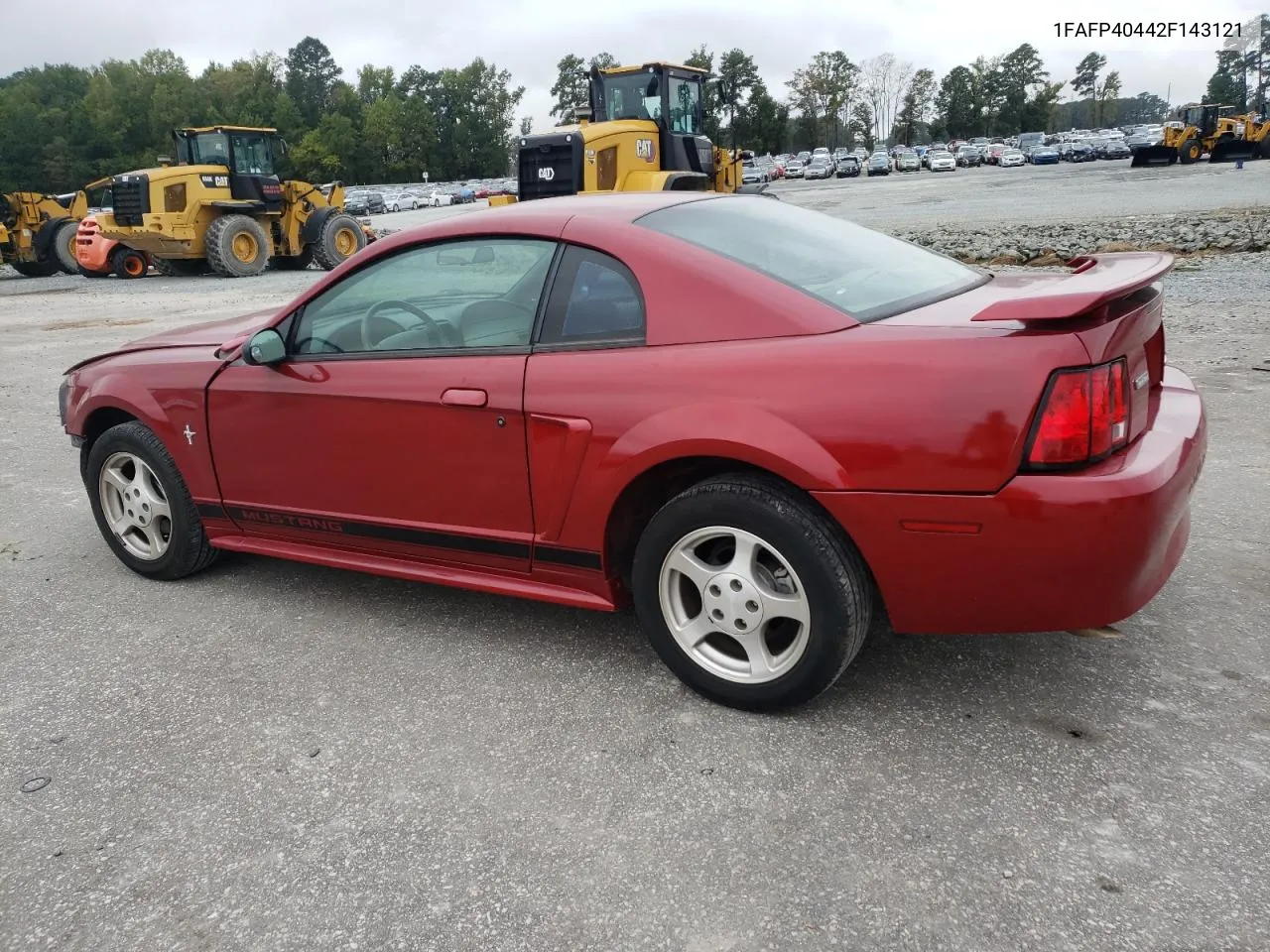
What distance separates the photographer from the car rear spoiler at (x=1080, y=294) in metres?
2.40

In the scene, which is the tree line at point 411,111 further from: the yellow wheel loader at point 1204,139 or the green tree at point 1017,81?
the yellow wheel loader at point 1204,139

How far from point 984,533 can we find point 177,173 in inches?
845

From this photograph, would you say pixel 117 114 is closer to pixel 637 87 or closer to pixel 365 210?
pixel 365 210

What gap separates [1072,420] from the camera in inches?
95.3

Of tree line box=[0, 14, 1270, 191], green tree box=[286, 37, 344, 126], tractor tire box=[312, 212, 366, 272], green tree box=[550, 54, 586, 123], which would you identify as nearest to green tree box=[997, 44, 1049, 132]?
tree line box=[0, 14, 1270, 191]

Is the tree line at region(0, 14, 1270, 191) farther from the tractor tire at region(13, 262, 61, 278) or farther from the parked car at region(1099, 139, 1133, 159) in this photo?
the tractor tire at region(13, 262, 61, 278)

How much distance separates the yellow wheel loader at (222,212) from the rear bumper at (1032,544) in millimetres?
18736

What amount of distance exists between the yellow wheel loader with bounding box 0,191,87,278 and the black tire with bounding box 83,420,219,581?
23.9 meters

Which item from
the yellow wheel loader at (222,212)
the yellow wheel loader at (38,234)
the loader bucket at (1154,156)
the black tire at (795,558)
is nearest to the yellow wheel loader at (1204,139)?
the loader bucket at (1154,156)

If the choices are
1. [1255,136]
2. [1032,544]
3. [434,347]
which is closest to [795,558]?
[1032,544]

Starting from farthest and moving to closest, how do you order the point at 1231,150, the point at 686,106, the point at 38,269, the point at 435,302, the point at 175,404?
the point at 1231,150 → the point at 38,269 → the point at 686,106 → the point at 175,404 → the point at 435,302

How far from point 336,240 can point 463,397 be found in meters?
20.8

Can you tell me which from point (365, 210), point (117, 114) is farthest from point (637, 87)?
point (117, 114)

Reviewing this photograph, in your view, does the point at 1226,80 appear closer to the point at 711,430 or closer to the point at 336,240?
the point at 336,240
